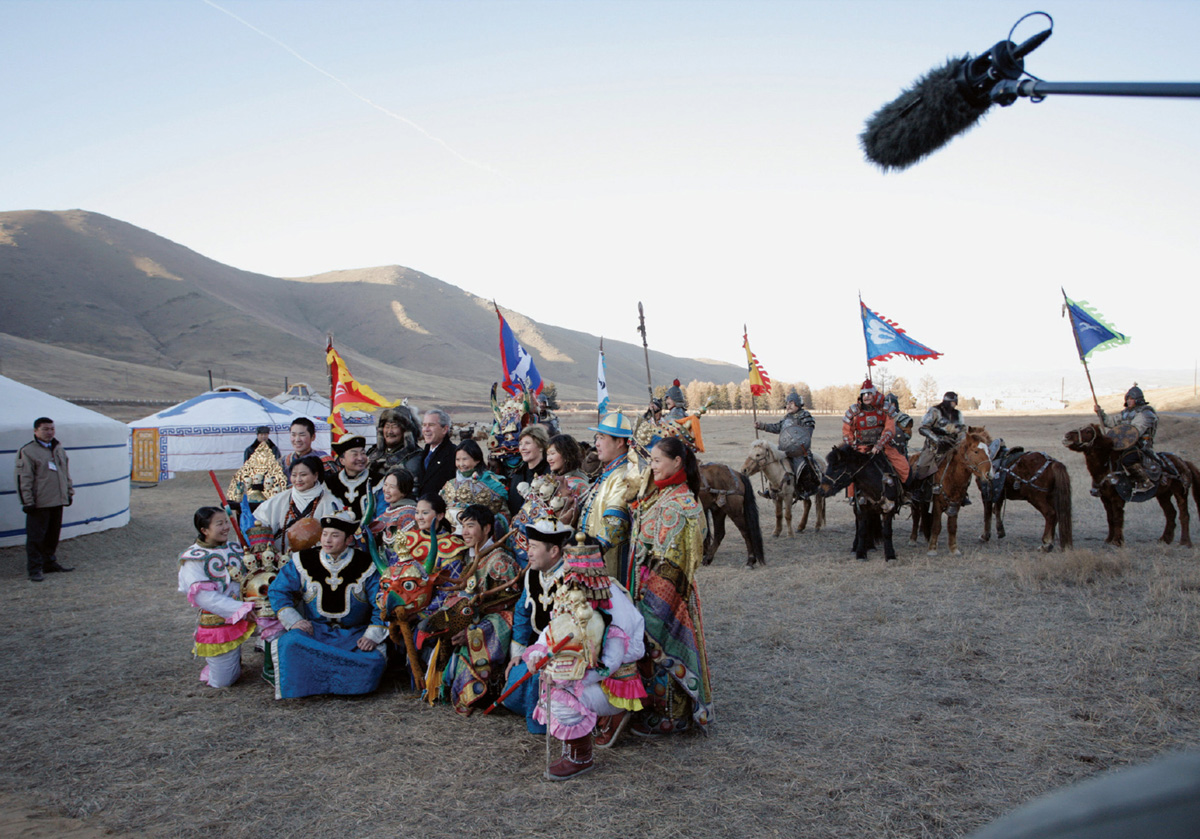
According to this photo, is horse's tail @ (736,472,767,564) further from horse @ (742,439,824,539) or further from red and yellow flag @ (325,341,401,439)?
red and yellow flag @ (325,341,401,439)

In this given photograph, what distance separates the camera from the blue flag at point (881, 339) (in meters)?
9.87

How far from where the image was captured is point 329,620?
15.2ft

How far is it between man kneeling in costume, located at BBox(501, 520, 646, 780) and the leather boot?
0.65ft

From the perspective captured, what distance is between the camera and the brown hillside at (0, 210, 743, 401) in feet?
245

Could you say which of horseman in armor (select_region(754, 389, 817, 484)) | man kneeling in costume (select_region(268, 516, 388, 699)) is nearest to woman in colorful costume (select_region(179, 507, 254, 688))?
man kneeling in costume (select_region(268, 516, 388, 699))

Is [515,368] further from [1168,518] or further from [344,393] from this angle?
[1168,518]

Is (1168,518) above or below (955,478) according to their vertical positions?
below

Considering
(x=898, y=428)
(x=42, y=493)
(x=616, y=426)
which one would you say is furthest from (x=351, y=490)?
(x=898, y=428)

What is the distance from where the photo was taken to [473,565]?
4.45 metres

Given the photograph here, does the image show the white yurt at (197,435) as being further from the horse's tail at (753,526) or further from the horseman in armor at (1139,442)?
the horseman in armor at (1139,442)

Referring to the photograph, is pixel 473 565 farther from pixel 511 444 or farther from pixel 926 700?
pixel 926 700

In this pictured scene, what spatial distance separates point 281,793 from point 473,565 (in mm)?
1526

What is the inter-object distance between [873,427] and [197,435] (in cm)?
1629

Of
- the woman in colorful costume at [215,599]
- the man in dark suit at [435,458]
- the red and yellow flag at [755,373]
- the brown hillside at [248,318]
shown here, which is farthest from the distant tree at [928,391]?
the woman in colorful costume at [215,599]
